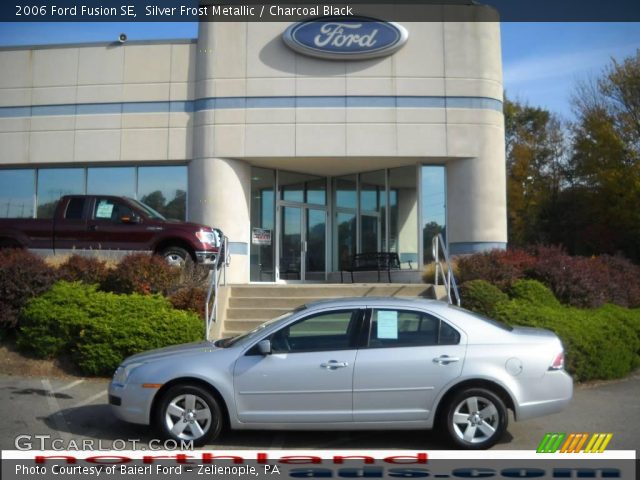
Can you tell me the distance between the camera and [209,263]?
12609 mm

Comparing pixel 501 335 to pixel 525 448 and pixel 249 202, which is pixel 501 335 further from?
pixel 249 202

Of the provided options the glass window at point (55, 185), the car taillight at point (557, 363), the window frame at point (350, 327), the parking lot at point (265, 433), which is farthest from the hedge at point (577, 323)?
the glass window at point (55, 185)

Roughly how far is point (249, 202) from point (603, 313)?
951 cm

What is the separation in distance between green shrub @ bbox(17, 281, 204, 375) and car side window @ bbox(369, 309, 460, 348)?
4.48 metres

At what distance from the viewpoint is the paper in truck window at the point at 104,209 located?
43.2 feet

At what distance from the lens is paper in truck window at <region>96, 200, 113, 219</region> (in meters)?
13.2

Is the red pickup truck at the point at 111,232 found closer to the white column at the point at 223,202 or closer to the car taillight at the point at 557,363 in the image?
the white column at the point at 223,202

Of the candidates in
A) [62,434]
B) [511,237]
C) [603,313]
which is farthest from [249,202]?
[511,237]

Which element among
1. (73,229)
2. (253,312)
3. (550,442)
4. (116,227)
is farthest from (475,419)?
(73,229)

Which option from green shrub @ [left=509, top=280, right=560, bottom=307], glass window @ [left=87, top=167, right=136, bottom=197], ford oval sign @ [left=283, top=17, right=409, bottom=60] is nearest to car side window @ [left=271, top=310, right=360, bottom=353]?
green shrub @ [left=509, top=280, right=560, bottom=307]

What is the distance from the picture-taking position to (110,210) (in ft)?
43.2

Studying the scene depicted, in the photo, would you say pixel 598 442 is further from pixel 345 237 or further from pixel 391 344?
pixel 345 237

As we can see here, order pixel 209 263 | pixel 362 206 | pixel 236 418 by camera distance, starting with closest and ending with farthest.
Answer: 1. pixel 236 418
2. pixel 209 263
3. pixel 362 206

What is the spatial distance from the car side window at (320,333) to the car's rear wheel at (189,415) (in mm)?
845
